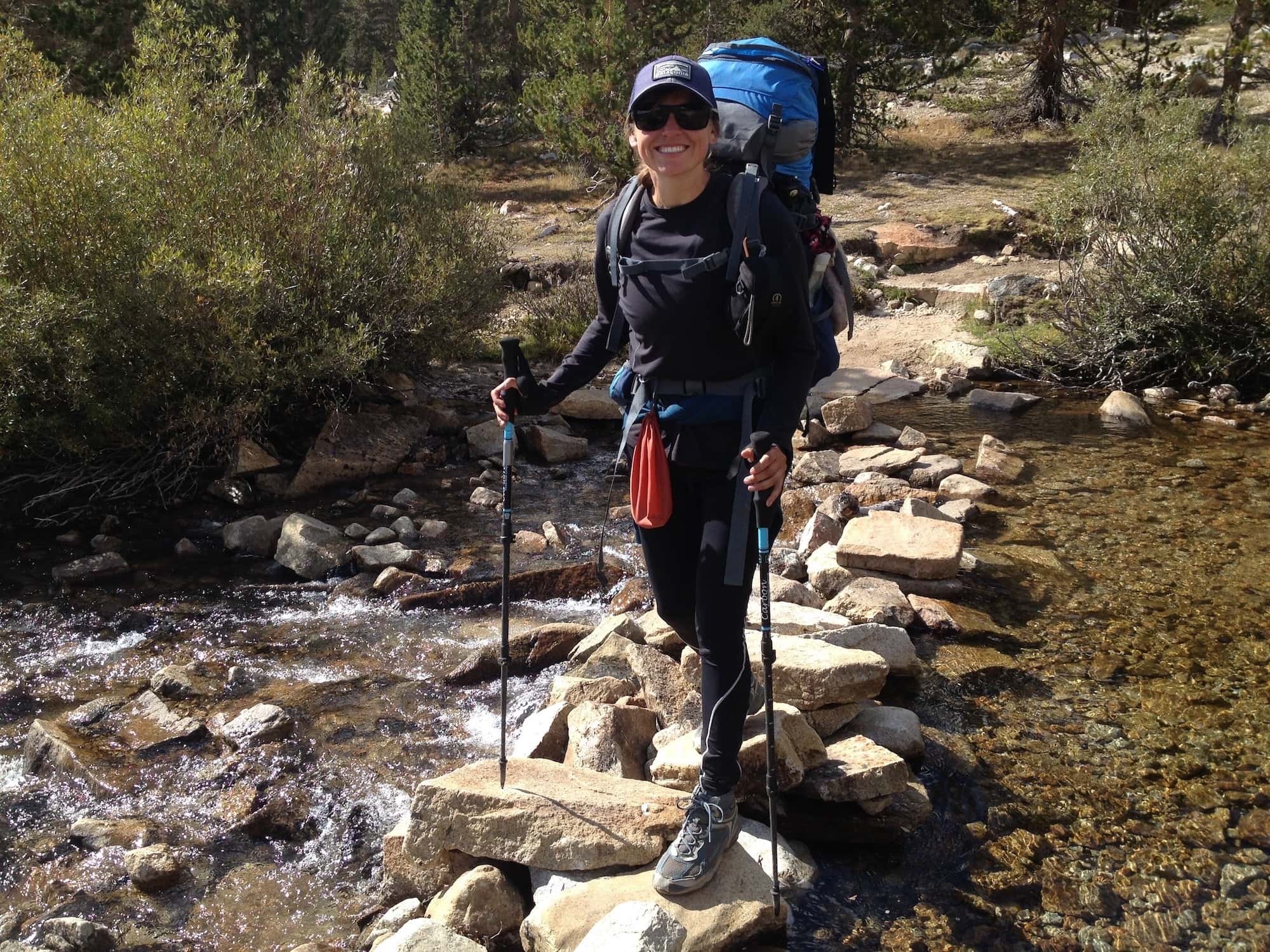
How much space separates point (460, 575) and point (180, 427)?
313 centimetres

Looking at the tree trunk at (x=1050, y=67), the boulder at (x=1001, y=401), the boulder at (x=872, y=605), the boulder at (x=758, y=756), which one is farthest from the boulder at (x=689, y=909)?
the tree trunk at (x=1050, y=67)

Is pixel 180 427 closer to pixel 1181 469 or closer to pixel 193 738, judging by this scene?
pixel 193 738

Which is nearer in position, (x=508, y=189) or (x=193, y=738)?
(x=193, y=738)

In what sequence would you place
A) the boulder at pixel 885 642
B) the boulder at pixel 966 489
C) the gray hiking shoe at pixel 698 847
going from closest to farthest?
the gray hiking shoe at pixel 698 847 < the boulder at pixel 885 642 < the boulder at pixel 966 489

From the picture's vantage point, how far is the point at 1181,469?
29.9 ft

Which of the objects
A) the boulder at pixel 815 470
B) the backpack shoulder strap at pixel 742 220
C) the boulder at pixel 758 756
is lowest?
the boulder at pixel 815 470

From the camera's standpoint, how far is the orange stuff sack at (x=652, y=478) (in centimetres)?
332

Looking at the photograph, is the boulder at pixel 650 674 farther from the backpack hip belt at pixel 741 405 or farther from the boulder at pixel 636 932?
the backpack hip belt at pixel 741 405

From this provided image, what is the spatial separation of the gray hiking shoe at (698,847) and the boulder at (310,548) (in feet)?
16.4

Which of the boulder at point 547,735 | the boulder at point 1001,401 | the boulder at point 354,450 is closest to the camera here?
the boulder at point 547,735

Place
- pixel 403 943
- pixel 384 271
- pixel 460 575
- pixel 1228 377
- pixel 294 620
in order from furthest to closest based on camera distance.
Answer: pixel 1228 377, pixel 384 271, pixel 460 575, pixel 294 620, pixel 403 943

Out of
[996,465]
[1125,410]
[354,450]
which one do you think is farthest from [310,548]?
[1125,410]

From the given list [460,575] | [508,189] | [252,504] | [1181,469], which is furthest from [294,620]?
[508,189]

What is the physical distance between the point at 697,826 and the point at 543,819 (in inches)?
23.4
